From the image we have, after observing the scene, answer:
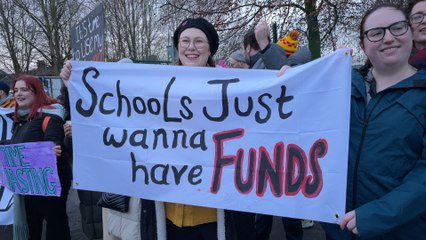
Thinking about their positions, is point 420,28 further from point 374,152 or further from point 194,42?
point 194,42

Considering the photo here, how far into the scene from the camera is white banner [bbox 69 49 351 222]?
1817 mm

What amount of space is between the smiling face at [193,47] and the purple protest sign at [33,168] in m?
1.49

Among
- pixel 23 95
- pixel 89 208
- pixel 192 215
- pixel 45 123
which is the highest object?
pixel 23 95

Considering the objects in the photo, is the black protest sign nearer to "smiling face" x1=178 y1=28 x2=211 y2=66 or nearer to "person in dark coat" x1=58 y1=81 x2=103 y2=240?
"person in dark coat" x1=58 y1=81 x2=103 y2=240

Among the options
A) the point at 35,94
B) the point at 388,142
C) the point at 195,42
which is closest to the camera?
the point at 388,142

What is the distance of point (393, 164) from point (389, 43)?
0.50 meters

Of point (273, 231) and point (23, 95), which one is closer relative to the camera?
point (23, 95)

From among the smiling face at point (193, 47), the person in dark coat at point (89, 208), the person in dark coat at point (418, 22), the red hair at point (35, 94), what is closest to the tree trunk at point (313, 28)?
the person in dark coat at point (418, 22)

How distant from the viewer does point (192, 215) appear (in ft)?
6.77

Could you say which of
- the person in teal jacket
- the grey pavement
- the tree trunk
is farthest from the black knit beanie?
the tree trunk

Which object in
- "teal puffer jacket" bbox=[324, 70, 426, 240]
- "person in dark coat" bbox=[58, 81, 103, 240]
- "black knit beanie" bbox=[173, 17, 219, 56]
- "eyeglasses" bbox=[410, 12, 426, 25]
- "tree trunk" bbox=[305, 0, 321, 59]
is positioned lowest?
"person in dark coat" bbox=[58, 81, 103, 240]

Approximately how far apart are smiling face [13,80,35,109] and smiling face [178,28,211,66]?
5.77 ft

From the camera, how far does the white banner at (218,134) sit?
1.82 metres

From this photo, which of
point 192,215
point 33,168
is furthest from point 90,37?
point 192,215
